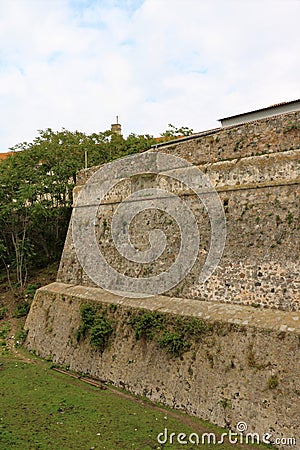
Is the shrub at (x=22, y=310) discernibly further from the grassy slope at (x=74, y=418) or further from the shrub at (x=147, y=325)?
the shrub at (x=147, y=325)

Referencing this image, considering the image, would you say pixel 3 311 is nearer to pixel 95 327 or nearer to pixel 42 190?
pixel 42 190

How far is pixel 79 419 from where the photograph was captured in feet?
29.7

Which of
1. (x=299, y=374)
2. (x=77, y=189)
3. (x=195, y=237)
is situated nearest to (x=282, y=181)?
(x=195, y=237)

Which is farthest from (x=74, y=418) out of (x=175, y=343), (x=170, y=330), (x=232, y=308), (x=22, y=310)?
(x=22, y=310)

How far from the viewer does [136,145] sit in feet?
73.0

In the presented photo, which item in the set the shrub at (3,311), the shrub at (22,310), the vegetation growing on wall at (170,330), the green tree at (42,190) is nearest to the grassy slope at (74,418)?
the vegetation growing on wall at (170,330)

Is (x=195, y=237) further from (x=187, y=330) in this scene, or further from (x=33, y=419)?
(x=33, y=419)

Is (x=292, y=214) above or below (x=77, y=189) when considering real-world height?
below

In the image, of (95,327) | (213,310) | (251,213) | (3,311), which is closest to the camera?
(213,310)

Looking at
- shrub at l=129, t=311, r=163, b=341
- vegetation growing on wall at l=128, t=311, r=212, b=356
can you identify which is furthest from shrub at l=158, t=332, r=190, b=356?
shrub at l=129, t=311, r=163, b=341

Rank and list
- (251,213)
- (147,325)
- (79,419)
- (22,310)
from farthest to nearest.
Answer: (22,310)
(147,325)
(251,213)
(79,419)

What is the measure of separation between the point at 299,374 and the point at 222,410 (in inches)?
73.4

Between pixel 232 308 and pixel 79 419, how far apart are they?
427 cm

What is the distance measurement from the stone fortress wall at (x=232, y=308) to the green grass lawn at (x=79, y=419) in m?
0.56
